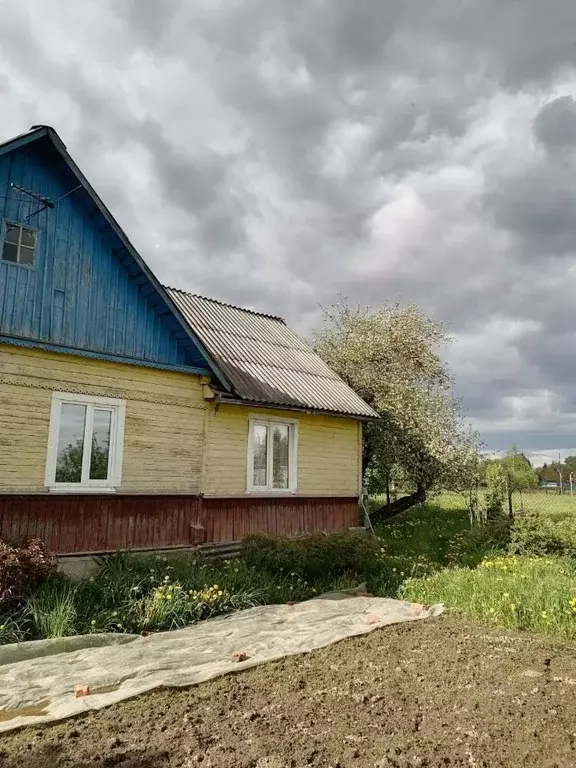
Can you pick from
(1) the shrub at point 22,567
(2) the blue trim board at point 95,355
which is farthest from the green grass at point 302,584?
(2) the blue trim board at point 95,355

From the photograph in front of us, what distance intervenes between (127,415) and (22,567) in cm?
366

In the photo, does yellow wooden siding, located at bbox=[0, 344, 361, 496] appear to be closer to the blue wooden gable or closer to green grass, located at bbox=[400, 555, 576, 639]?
the blue wooden gable

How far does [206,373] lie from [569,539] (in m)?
7.97

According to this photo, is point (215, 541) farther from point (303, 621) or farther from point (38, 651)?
point (38, 651)

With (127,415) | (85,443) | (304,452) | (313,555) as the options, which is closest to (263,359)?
(304,452)

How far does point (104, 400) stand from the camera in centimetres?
1012

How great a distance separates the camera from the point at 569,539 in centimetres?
1197

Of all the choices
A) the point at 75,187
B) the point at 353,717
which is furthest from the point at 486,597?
the point at 75,187

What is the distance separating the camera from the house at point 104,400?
360 inches

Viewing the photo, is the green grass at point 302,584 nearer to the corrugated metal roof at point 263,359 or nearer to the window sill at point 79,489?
the window sill at point 79,489

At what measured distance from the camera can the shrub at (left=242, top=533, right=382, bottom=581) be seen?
31.7ft

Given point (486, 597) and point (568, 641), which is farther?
point (486, 597)

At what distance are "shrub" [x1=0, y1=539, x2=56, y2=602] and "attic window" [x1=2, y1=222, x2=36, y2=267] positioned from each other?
14.3 ft

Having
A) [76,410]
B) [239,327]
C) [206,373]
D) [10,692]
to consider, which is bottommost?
[10,692]
